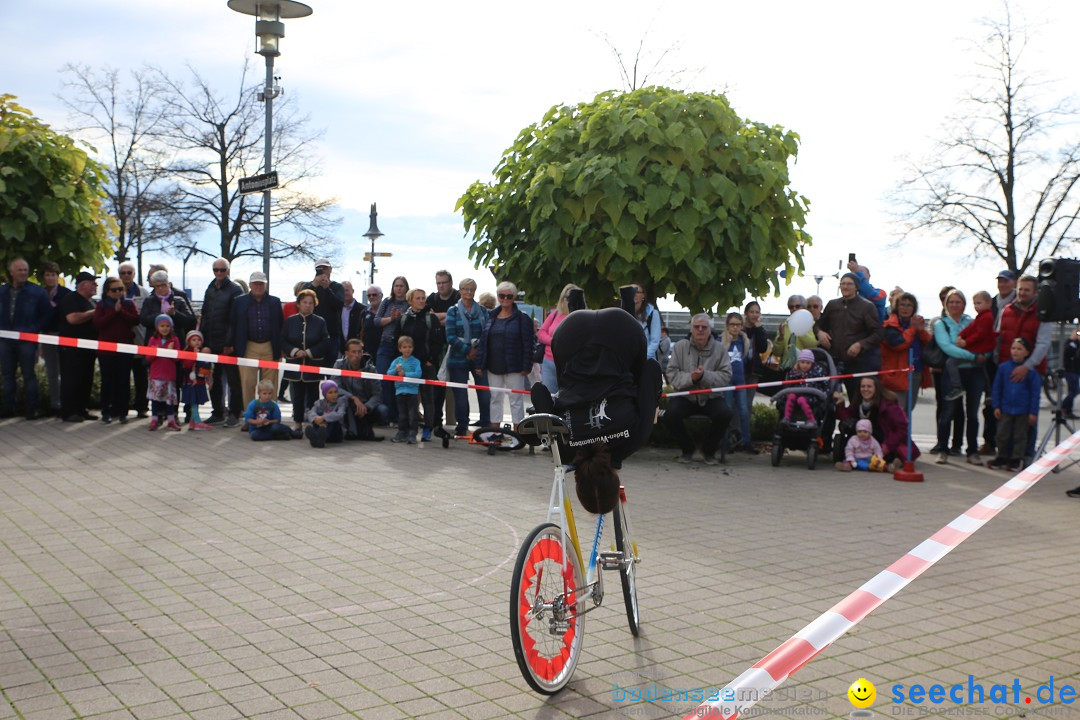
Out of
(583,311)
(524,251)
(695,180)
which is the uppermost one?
(695,180)

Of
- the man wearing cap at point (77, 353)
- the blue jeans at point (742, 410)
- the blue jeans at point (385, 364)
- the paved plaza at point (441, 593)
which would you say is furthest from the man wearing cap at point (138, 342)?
the blue jeans at point (742, 410)

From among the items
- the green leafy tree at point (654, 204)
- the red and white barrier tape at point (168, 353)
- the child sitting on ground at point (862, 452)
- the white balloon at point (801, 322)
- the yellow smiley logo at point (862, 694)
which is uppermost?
the green leafy tree at point (654, 204)

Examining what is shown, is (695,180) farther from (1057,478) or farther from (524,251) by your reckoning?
(1057,478)

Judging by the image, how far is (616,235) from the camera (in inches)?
478

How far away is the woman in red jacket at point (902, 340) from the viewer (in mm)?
12898

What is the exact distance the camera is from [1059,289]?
9.40 metres

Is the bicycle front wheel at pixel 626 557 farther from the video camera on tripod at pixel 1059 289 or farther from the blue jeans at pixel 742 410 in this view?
the blue jeans at pixel 742 410

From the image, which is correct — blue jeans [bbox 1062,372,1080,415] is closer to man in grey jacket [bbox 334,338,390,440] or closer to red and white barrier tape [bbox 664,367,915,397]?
red and white barrier tape [bbox 664,367,915,397]

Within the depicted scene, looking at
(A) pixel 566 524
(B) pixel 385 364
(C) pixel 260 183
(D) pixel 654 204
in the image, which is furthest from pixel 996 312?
(C) pixel 260 183

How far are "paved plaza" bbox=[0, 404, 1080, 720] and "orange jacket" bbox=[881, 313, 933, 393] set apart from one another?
1955mm

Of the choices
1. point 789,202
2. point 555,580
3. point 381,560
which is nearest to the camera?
point 555,580

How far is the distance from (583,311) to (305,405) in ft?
32.0

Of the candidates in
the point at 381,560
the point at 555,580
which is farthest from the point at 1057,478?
the point at 555,580

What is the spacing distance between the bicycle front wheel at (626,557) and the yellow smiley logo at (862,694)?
1.19 m
